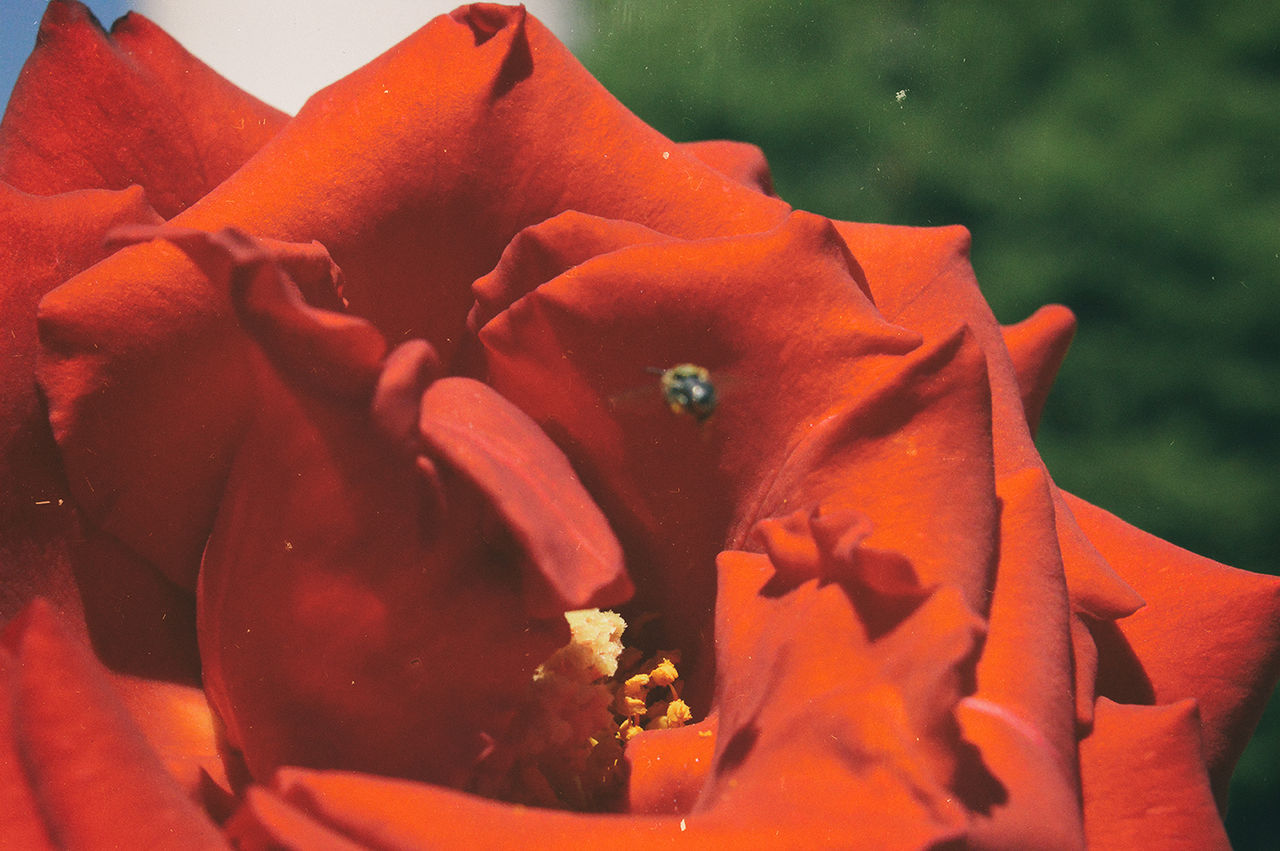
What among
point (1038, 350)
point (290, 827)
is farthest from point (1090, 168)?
point (290, 827)

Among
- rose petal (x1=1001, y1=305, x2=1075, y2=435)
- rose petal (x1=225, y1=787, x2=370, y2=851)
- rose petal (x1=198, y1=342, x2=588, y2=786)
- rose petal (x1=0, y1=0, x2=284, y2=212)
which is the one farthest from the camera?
rose petal (x1=1001, y1=305, x2=1075, y2=435)

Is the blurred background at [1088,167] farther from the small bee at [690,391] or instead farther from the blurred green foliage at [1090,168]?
the small bee at [690,391]

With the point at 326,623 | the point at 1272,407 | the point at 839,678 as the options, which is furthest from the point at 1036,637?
the point at 1272,407

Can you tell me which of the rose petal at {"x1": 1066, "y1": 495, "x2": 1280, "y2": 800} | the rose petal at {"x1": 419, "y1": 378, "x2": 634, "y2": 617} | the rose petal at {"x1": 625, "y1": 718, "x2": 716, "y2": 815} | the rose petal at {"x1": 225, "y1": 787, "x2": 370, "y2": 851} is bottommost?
the rose petal at {"x1": 1066, "y1": 495, "x2": 1280, "y2": 800}

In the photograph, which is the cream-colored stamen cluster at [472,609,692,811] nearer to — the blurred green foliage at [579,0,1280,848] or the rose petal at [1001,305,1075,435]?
the rose petal at [1001,305,1075,435]

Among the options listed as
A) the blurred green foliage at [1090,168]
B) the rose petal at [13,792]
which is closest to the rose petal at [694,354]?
the rose petal at [13,792]

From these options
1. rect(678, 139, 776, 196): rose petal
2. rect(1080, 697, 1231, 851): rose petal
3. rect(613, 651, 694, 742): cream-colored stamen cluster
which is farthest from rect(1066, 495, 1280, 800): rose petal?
rect(678, 139, 776, 196): rose petal

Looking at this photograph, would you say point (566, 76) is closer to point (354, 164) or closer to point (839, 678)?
point (354, 164)
